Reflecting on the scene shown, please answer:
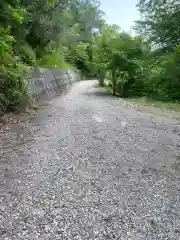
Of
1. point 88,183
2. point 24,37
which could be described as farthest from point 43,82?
point 88,183

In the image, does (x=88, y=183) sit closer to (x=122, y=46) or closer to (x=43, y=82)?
(x=43, y=82)

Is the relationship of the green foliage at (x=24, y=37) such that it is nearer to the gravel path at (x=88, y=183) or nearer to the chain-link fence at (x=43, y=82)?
the chain-link fence at (x=43, y=82)

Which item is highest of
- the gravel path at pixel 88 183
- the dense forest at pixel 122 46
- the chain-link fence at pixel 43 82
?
the dense forest at pixel 122 46

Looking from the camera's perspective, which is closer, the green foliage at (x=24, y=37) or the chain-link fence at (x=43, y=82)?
the green foliage at (x=24, y=37)

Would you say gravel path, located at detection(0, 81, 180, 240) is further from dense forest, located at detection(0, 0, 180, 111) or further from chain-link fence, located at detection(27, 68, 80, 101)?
chain-link fence, located at detection(27, 68, 80, 101)

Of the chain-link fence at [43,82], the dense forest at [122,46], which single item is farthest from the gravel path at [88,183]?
the chain-link fence at [43,82]

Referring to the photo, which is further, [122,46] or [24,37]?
[122,46]

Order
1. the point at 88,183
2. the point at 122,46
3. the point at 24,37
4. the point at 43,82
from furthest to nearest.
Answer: the point at 122,46, the point at 43,82, the point at 24,37, the point at 88,183

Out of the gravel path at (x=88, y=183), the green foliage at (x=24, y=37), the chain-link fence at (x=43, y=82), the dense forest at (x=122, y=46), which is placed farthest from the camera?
the dense forest at (x=122, y=46)

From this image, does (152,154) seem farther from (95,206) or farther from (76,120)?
(76,120)

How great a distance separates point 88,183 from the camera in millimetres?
4543

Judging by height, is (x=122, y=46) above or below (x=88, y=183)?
above

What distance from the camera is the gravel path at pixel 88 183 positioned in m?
3.36

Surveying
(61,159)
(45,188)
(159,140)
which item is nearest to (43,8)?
(159,140)
